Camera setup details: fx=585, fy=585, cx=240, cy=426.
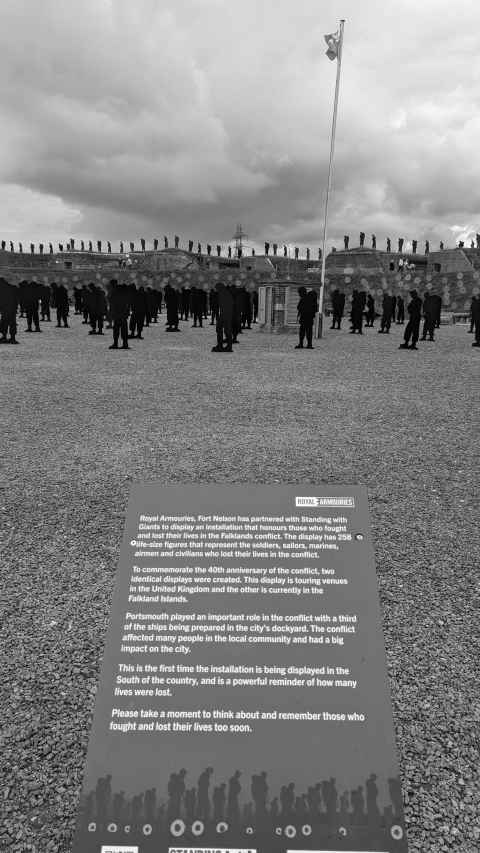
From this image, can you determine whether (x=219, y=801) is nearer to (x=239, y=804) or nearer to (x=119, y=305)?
(x=239, y=804)

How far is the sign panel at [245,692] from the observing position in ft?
4.78

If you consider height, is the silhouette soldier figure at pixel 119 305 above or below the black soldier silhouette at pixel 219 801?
above

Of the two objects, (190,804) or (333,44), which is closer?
(190,804)

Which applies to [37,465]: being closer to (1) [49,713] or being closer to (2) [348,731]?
(1) [49,713]

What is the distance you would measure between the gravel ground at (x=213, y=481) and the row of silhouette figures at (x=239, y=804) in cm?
47

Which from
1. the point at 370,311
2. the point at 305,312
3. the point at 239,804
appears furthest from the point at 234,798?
the point at 370,311

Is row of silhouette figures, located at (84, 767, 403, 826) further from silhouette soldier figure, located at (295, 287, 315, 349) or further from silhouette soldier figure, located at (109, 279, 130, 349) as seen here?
silhouette soldier figure, located at (295, 287, 315, 349)

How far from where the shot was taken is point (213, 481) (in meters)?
4.55

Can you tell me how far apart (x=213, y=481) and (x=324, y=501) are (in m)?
2.73

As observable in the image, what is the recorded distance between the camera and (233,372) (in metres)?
11.3

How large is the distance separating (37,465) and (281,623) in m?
4.11

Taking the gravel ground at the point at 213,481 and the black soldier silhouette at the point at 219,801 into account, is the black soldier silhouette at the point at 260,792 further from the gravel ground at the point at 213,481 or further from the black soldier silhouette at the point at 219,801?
the gravel ground at the point at 213,481

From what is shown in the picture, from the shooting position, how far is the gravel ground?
2033mm

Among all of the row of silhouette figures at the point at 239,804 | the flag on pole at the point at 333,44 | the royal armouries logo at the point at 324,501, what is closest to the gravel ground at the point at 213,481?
the row of silhouette figures at the point at 239,804
